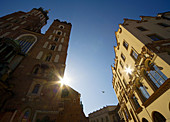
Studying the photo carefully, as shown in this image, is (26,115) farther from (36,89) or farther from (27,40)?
(27,40)

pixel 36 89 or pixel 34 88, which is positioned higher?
pixel 34 88

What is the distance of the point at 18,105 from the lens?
773cm

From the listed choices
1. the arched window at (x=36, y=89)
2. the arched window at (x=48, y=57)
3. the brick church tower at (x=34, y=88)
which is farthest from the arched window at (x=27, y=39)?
the arched window at (x=36, y=89)

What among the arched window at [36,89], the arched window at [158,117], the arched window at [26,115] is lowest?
the arched window at [158,117]

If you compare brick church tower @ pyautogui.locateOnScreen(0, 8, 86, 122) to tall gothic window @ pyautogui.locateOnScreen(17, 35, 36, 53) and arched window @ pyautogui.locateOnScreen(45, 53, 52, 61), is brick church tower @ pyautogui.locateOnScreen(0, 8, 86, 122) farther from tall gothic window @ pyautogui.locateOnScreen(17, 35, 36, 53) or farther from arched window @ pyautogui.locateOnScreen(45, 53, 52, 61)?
tall gothic window @ pyautogui.locateOnScreen(17, 35, 36, 53)

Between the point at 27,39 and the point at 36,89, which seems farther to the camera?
the point at 27,39

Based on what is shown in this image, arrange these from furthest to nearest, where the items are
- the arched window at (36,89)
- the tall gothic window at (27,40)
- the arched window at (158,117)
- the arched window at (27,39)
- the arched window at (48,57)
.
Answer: the arched window at (27,39) → the tall gothic window at (27,40) → the arched window at (48,57) → the arched window at (36,89) → the arched window at (158,117)

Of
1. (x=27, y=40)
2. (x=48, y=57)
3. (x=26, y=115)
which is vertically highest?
(x=27, y=40)

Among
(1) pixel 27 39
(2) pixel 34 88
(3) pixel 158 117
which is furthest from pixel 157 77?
(1) pixel 27 39

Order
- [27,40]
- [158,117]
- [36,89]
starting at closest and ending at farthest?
[158,117]
[36,89]
[27,40]

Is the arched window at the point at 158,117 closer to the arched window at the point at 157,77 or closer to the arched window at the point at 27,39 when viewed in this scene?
the arched window at the point at 157,77

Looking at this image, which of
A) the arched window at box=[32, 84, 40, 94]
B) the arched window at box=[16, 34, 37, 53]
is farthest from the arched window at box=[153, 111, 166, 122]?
the arched window at box=[16, 34, 37, 53]

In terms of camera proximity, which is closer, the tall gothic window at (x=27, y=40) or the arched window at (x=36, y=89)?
the arched window at (x=36, y=89)

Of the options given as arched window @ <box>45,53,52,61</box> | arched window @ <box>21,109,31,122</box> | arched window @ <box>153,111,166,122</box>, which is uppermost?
arched window @ <box>45,53,52,61</box>
